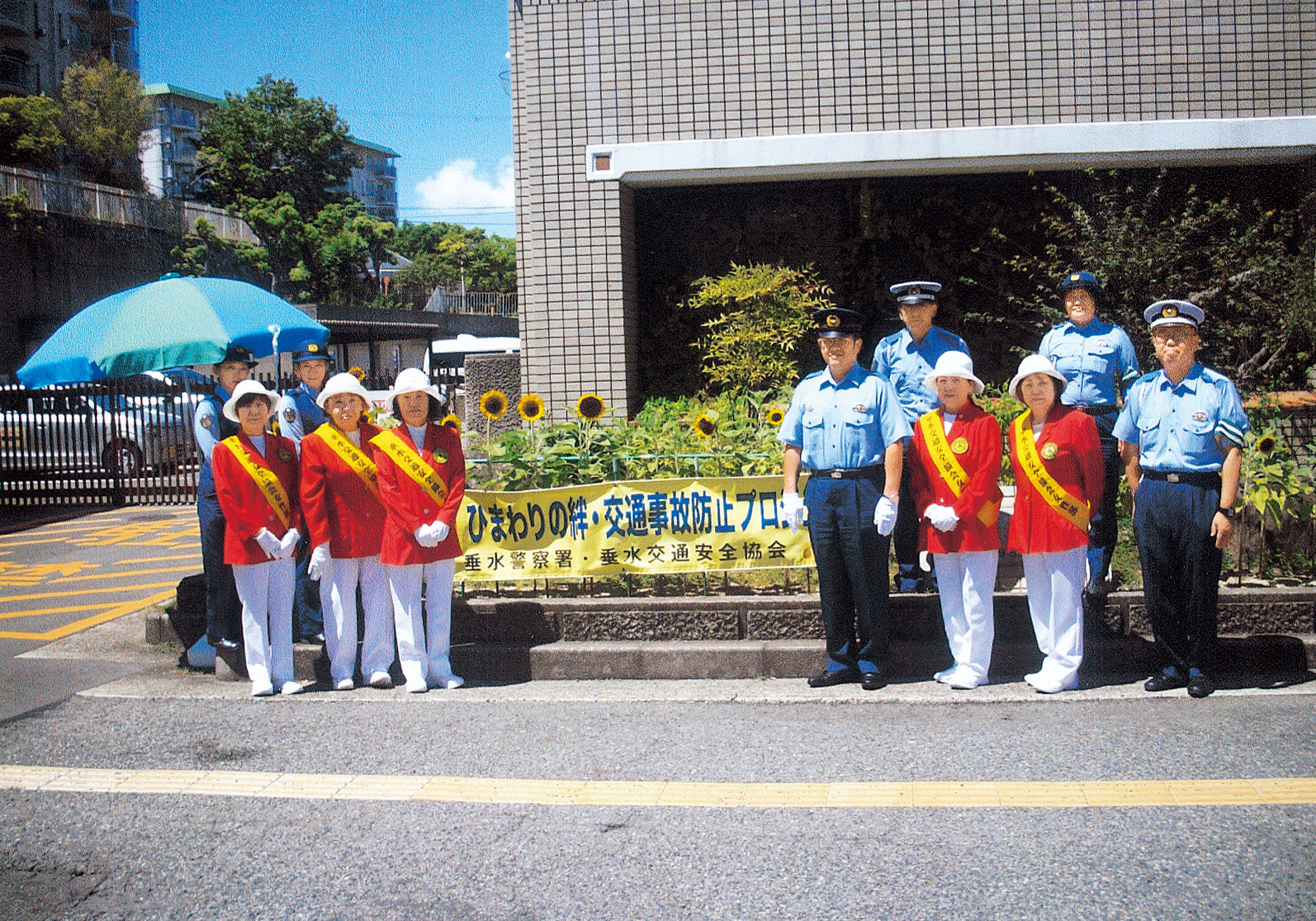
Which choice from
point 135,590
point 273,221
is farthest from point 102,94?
point 135,590

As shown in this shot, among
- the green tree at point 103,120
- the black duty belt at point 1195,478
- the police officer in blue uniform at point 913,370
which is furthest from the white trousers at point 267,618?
the green tree at point 103,120

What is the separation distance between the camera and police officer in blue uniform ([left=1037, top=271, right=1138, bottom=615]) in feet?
19.8

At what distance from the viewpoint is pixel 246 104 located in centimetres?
4784

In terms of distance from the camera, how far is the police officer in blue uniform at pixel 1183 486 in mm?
5266

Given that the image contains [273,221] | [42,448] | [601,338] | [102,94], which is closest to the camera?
[601,338]

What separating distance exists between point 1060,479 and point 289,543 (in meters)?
4.14

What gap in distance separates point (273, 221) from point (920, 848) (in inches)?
1814

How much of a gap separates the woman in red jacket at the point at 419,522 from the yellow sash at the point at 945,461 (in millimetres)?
2584

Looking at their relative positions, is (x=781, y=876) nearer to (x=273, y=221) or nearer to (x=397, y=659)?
(x=397, y=659)

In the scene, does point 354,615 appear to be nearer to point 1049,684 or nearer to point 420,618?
point 420,618

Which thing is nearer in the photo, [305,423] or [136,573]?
[305,423]

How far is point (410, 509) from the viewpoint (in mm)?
5988

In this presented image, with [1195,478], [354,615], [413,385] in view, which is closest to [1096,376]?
[1195,478]

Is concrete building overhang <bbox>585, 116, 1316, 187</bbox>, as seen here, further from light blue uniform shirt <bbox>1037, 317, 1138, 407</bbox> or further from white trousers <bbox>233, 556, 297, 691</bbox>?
white trousers <bbox>233, 556, 297, 691</bbox>
